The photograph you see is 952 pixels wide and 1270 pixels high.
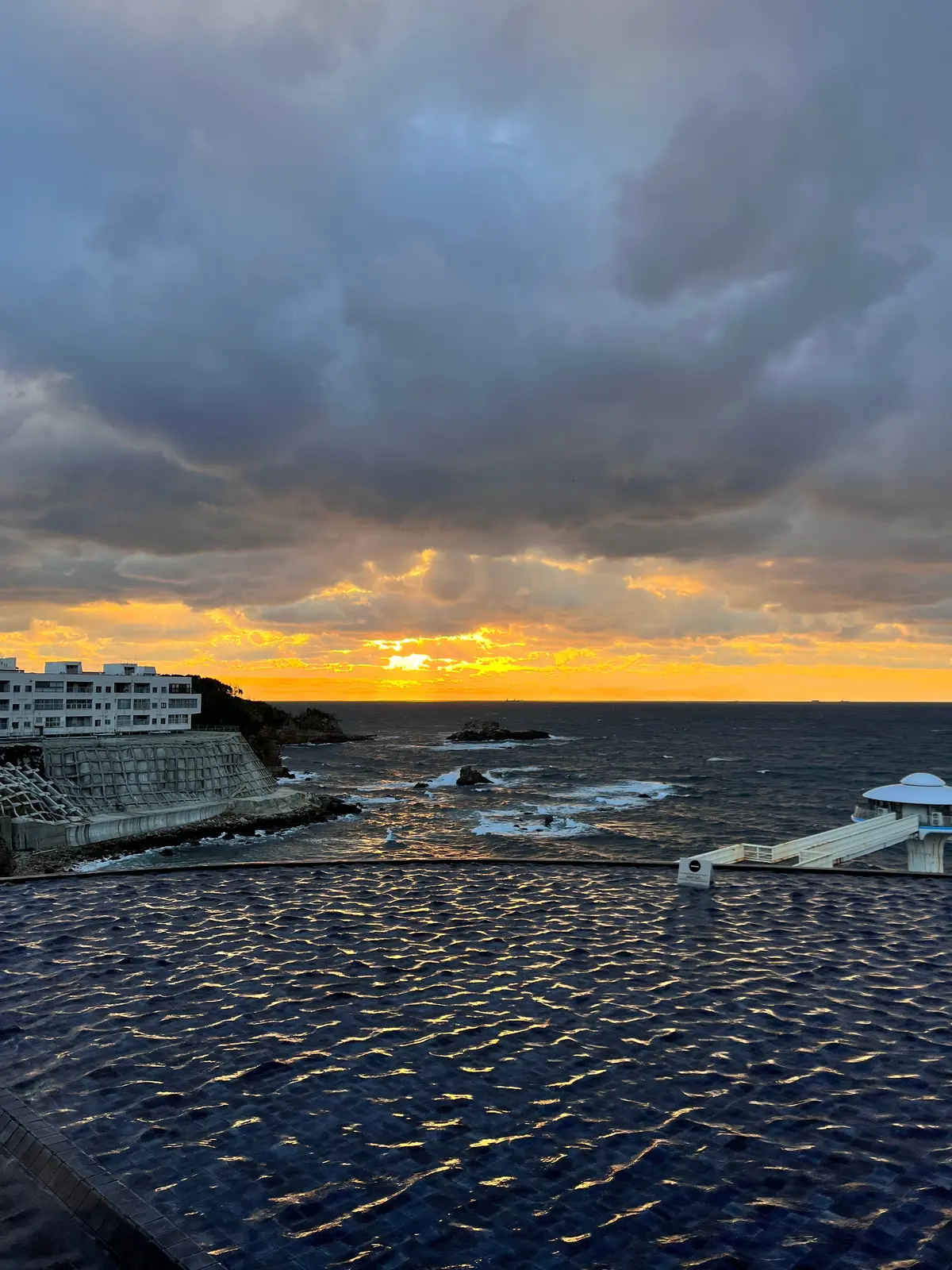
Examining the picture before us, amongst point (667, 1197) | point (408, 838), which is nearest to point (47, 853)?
point (408, 838)

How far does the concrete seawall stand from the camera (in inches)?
2613

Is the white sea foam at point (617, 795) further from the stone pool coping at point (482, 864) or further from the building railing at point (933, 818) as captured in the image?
the stone pool coping at point (482, 864)

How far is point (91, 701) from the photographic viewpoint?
105 metres

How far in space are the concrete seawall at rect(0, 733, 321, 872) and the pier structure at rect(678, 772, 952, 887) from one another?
5470 cm

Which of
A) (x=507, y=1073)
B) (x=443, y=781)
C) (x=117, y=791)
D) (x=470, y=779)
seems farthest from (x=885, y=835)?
(x=443, y=781)

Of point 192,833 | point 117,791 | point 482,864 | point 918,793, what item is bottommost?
point 192,833

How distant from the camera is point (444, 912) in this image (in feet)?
96.5

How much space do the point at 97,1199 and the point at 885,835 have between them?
44.1 m

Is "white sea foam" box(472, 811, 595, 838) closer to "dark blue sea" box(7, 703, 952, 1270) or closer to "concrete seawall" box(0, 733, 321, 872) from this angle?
"concrete seawall" box(0, 733, 321, 872)

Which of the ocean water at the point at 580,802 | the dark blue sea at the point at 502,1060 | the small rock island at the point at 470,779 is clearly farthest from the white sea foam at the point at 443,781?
the dark blue sea at the point at 502,1060

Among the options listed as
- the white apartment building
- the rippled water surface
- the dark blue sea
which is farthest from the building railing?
the white apartment building

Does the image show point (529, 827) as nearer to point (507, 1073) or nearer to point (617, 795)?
point (617, 795)

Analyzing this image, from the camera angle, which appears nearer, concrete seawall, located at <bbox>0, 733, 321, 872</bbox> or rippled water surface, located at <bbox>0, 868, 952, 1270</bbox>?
rippled water surface, located at <bbox>0, 868, 952, 1270</bbox>

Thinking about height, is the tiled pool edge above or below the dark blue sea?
above
